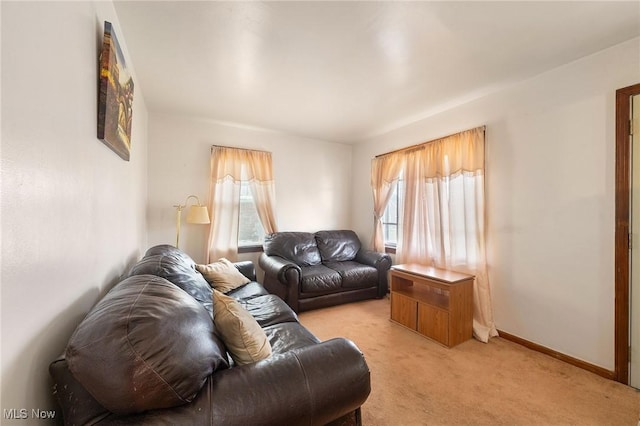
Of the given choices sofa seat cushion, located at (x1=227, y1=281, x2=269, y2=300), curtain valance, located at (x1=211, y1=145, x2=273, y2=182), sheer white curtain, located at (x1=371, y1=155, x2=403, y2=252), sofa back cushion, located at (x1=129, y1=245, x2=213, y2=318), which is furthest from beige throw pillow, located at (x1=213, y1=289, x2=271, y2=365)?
sheer white curtain, located at (x1=371, y1=155, x2=403, y2=252)

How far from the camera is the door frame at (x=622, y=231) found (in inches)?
72.6

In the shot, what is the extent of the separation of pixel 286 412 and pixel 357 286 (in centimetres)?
268

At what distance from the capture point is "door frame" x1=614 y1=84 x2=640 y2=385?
184 cm

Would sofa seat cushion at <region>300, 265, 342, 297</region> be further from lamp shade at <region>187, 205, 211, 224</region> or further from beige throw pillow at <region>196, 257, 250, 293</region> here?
lamp shade at <region>187, 205, 211, 224</region>

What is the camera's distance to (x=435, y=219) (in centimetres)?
314

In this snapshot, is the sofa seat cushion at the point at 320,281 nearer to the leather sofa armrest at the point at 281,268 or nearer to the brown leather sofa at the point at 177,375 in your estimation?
the leather sofa armrest at the point at 281,268

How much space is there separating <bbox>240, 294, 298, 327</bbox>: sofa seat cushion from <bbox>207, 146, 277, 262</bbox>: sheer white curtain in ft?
5.19

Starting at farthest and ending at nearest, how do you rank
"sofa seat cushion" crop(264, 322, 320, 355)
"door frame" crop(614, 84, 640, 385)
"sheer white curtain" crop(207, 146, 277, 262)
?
"sheer white curtain" crop(207, 146, 277, 262) < "door frame" crop(614, 84, 640, 385) < "sofa seat cushion" crop(264, 322, 320, 355)

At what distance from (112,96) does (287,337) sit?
1.71m

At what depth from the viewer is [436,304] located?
2.54m

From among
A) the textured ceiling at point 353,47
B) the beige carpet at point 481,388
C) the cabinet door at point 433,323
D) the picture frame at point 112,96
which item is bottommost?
the beige carpet at point 481,388

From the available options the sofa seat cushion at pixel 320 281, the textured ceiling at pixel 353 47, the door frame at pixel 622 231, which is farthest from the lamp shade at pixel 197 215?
the door frame at pixel 622 231

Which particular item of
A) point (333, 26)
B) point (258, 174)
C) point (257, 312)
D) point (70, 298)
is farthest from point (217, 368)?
point (258, 174)
